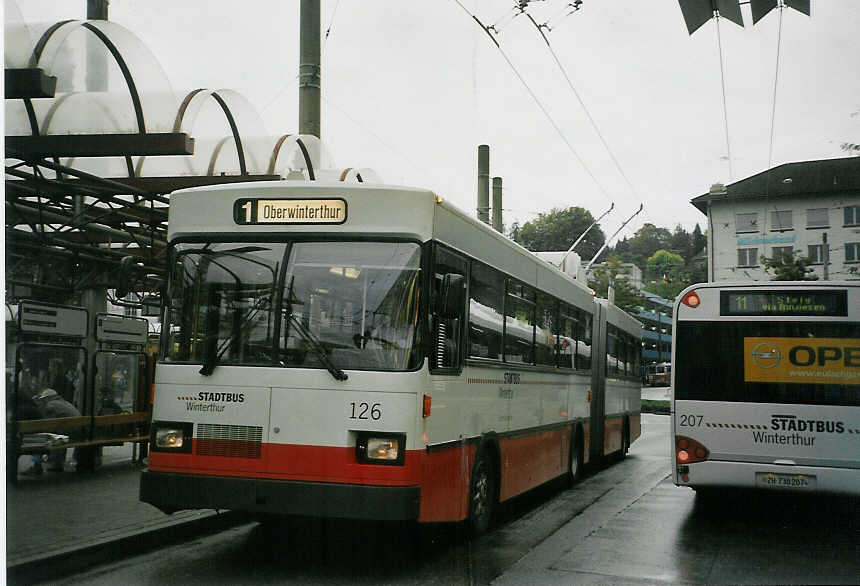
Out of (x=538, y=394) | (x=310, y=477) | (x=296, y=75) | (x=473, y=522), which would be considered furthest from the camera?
(x=296, y=75)

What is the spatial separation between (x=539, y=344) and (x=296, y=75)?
5.69 metres

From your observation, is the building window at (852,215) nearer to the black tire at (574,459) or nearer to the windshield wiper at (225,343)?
the black tire at (574,459)

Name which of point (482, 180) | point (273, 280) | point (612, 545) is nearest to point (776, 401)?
point (612, 545)

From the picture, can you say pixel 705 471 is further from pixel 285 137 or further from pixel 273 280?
pixel 285 137

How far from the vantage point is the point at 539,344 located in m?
11.1

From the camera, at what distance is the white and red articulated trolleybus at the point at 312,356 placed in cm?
690

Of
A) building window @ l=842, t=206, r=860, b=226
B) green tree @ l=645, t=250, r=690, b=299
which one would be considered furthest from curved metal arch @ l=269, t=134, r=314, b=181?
green tree @ l=645, t=250, r=690, b=299

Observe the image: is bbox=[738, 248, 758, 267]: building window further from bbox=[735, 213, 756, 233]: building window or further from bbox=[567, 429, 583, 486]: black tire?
bbox=[567, 429, 583, 486]: black tire

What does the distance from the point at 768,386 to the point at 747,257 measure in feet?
16.9

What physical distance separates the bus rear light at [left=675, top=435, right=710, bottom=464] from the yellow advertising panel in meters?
0.89

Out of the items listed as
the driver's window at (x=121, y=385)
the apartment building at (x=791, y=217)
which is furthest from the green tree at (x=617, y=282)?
the driver's window at (x=121, y=385)

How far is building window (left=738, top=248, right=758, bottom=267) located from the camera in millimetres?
13601

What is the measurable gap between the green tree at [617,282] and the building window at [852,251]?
4623 cm

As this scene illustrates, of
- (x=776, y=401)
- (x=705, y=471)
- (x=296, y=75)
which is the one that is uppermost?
(x=296, y=75)
